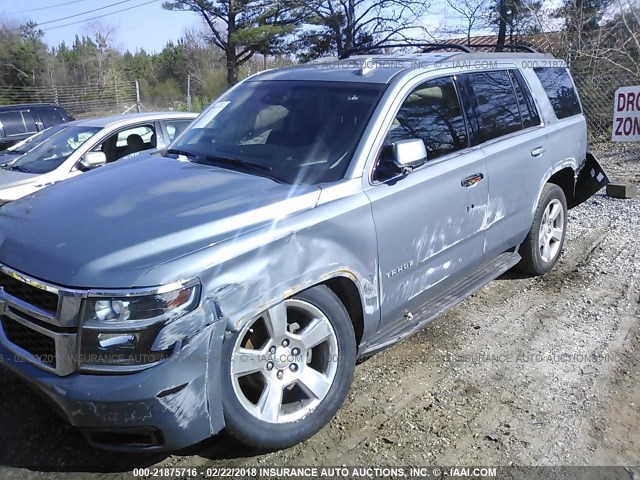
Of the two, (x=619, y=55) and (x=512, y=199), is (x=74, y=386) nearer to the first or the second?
(x=512, y=199)

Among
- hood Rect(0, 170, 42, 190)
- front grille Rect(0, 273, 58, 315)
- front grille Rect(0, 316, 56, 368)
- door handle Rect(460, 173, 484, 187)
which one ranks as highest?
door handle Rect(460, 173, 484, 187)

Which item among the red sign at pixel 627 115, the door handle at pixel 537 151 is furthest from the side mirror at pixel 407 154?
the red sign at pixel 627 115

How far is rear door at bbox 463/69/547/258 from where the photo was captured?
421cm

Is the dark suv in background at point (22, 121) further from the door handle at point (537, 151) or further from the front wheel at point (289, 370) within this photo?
the front wheel at point (289, 370)

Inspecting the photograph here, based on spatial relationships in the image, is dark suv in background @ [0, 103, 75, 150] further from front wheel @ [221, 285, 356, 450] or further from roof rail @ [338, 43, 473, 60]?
front wheel @ [221, 285, 356, 450]

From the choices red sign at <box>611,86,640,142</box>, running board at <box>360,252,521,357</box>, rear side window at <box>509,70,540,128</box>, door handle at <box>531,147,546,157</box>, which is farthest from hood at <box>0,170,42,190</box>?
red sign at <box>611,86,640,142</box>

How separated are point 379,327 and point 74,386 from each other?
5.62ft

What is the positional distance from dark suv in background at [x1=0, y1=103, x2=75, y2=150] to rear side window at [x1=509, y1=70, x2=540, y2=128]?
11379 mm

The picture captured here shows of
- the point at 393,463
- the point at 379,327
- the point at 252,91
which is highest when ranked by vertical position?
the point at 252,91

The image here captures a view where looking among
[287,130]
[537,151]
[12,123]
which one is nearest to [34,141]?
[12,123]

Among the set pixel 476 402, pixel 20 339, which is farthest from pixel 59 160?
pixel 476 402

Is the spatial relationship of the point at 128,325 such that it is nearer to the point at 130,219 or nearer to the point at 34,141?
the point at 130,219

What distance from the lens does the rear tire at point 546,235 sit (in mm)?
4984

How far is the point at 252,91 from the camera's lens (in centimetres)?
420
